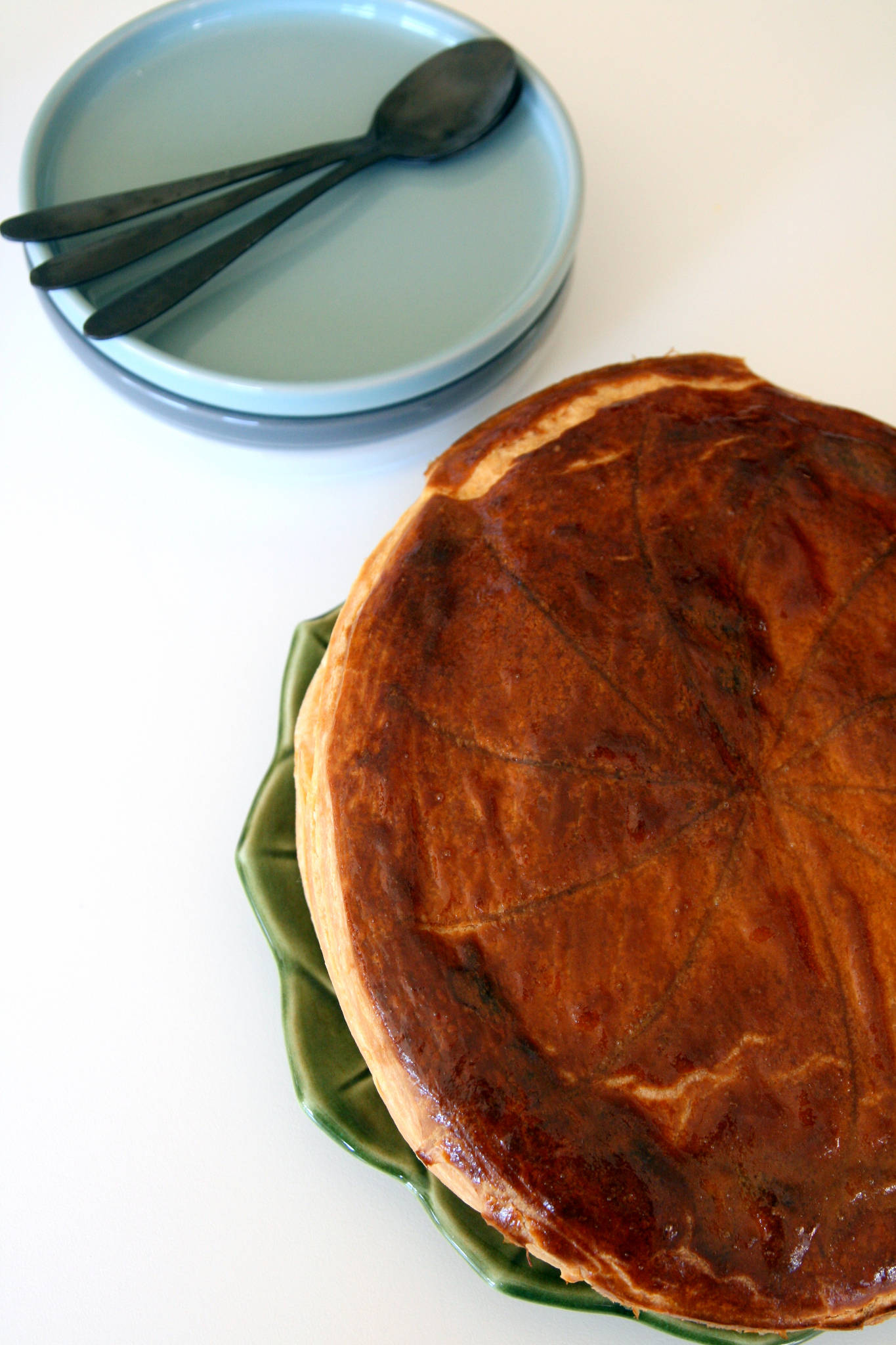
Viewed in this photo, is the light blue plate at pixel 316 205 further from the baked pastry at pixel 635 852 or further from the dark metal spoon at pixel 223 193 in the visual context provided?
the baked pastry at pixel 635 852

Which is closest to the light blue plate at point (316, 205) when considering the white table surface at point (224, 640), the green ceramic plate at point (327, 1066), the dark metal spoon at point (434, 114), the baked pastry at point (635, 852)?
the dark metal spoon at point (434, 114)

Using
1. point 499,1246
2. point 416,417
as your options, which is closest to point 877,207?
point 416,417

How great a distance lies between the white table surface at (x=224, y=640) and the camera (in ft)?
3.49

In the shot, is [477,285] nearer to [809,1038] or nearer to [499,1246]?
[809,1038]

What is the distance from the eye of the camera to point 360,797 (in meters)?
0.99

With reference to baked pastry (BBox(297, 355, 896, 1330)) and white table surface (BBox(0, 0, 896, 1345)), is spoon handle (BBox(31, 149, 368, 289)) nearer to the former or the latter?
white table surface (BBox(0, 0, 896, 1345))

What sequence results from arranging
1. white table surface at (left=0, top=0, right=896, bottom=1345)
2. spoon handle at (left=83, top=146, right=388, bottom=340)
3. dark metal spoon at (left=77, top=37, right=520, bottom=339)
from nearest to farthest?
white table surface at (left=0, top=0, right=896, bottom=1345), spoon handle at (left=83, top=146, right=388, bottom=340), dark metal spoon at (left=77, top=37, right=520, bottom=339)

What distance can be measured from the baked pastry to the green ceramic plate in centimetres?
6

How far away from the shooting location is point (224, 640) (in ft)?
4.49

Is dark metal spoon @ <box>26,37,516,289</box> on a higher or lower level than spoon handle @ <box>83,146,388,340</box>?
higher

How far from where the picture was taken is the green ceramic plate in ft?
3.17

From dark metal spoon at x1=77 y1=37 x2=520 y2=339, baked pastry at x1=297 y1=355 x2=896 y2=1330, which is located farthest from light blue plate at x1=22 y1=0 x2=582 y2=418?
baked pastry at x1=297 y1=355 x2=896 y2=1330

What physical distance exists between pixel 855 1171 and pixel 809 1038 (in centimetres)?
12

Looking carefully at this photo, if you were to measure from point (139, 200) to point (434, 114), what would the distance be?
1.43ft
